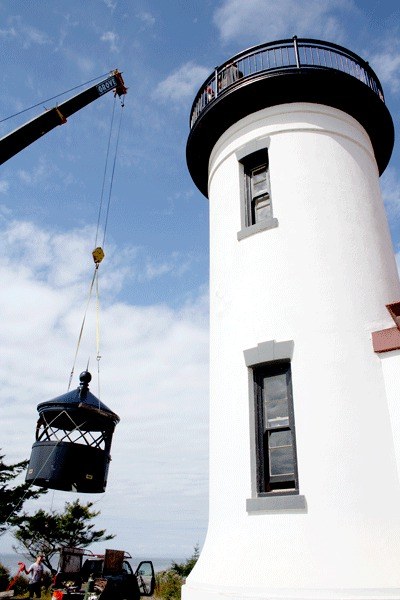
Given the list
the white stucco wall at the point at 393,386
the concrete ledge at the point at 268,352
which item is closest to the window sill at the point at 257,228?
the concrete ledge at the point at 268,352

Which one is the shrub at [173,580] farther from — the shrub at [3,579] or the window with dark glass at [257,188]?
the window with dark glass at [257,188]

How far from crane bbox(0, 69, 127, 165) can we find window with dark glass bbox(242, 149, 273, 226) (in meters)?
6.95

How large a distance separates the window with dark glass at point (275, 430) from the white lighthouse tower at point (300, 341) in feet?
0.07

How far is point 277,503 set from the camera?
20.3ft

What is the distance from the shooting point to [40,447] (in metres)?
7.12

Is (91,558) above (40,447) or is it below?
below

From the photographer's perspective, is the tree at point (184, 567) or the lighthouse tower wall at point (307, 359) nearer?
the lighthouse tower wall at point (307, 359)

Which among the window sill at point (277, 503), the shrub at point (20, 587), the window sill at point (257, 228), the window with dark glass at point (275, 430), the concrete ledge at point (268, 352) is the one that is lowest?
the shrub at point (20, 587)

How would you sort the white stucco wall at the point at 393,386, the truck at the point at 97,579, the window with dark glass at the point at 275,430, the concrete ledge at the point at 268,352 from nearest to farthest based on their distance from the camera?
the white stucco wall at the point at 393,386 → the window with dark glass at the point at 275,430 → the concrete ledge at the point at 268,352 → the truck at the point at 97,579

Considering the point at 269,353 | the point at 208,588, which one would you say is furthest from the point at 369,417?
the point at 208,588

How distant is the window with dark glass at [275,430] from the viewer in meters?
6.56

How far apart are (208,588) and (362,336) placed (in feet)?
13.2

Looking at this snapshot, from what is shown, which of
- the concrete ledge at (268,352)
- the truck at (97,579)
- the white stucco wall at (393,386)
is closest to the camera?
the white stucco wall at (393,386)

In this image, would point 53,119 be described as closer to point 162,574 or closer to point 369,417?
point 369,417
